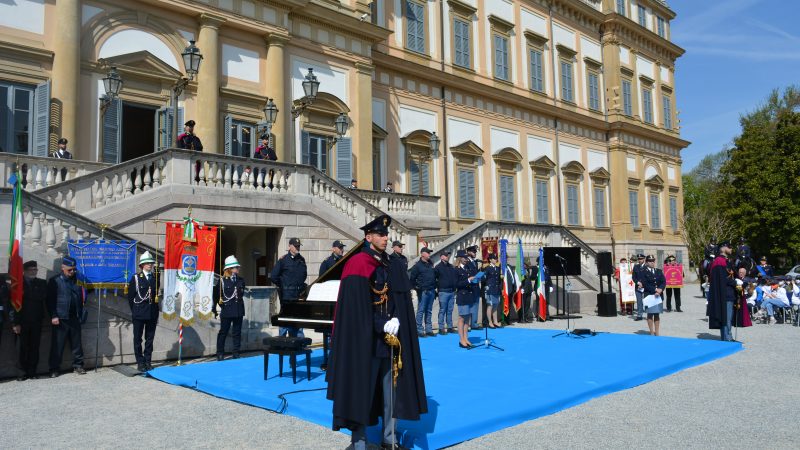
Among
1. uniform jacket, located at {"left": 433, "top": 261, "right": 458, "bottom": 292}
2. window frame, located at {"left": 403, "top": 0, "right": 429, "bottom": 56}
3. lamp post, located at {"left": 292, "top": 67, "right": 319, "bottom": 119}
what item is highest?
window frame, located at {"left": 403, "top": 0, "right": 429, "bottom": 56}

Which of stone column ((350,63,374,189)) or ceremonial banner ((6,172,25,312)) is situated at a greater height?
stone column ((350,63,374,189))

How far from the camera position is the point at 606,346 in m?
12.2

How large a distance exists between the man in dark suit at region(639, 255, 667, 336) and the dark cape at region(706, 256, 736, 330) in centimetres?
134

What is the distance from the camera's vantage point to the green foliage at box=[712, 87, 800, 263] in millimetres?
36625

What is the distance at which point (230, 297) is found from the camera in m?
11.0

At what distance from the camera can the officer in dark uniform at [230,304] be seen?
1098 cm

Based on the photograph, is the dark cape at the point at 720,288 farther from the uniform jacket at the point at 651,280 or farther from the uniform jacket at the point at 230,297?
the uniform jacket at the point at 230,297

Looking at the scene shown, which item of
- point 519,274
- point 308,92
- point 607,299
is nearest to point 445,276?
point 519,274

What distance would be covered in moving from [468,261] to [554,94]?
1925 cm

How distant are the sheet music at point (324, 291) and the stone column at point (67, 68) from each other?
8.45 meters

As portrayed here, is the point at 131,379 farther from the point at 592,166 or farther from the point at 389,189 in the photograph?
the point at 592,166

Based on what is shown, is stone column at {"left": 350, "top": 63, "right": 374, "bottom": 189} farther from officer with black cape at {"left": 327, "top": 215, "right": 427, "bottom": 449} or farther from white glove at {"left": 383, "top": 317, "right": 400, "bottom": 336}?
white glove at {"left": 383, "top": 317, "right": 400, "bottom": 336}

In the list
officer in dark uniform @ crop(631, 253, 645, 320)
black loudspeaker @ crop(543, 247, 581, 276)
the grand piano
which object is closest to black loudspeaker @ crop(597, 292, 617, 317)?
officer in dark uniform @ crop(631, 253, 645, 320)

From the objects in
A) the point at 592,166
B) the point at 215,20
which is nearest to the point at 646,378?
the point at 215,20
